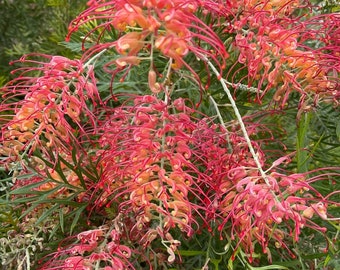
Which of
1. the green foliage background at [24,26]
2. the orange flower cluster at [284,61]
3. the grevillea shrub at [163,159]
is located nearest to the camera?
the grevillea shrub at [163,159]

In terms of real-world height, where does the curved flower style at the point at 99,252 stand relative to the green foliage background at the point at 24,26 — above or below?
above

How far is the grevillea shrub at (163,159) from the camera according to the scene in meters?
0.74

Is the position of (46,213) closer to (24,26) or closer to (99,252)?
(99,252)

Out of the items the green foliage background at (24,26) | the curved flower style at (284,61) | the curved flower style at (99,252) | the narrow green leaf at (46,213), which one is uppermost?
the curved flower style at (284,61)

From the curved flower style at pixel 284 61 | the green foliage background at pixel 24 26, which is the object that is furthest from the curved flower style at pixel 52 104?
the green foliage background at pixel 24 26

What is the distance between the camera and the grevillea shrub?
74 centimetres

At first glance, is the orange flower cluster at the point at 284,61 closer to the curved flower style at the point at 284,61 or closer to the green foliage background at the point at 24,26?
the curved flower style at the point at 284,61

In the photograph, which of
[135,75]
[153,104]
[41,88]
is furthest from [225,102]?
[41,88]

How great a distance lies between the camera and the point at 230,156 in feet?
2.93

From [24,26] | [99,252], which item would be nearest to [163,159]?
[99,252]

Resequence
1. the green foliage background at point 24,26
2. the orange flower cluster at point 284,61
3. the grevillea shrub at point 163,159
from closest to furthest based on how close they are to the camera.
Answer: the grevillea shrub at point 163,159
the orange flower cluster at point 284,61
the green foliage background at point 24,26

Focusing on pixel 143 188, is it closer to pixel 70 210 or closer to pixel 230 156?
pixel 230 156

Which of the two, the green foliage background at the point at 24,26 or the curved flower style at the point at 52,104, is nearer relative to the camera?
the curved flower style at the point at 52,104

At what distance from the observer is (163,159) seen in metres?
0.81
